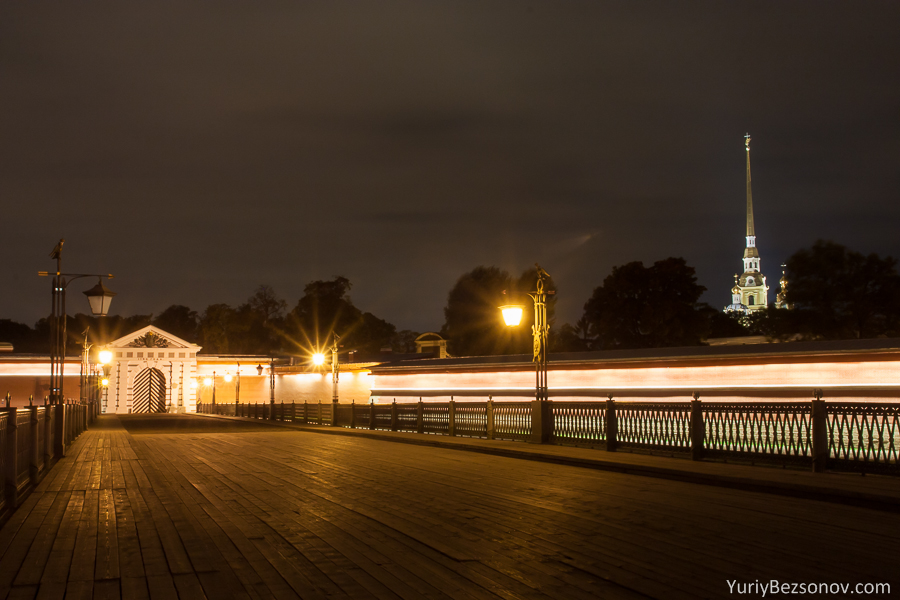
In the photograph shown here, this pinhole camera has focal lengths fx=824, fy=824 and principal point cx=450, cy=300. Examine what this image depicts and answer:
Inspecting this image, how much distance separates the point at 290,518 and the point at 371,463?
683cm

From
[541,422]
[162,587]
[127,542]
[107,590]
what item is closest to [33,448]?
[127,542]

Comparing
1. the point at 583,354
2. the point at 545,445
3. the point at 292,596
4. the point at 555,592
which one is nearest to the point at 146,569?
the point at 292,596

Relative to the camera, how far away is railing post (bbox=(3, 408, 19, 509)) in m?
9.76

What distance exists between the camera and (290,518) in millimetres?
9039

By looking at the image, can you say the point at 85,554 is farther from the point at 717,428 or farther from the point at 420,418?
the point at 420,418

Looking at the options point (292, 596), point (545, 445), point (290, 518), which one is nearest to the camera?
point (292, 596)

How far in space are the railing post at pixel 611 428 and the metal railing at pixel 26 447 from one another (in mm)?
10703

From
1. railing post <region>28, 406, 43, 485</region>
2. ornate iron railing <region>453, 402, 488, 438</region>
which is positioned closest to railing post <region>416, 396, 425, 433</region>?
ornate iron railing <region>453, 402, 488, 438</region>

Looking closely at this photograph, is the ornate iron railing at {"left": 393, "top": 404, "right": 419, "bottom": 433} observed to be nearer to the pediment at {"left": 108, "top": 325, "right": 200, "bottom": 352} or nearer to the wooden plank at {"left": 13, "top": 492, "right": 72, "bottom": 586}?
the wooden plank at {"left": 13, "top": 492, "right": 72, "bottom": 586}

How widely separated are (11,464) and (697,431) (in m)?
11.1

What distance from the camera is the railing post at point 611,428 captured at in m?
17.2

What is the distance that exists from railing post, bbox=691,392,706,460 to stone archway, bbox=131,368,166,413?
6058 cm

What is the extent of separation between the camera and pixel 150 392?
6906cm

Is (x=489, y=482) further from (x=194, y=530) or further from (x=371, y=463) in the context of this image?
(x=194, y=530)
